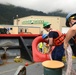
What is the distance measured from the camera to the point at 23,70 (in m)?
4.09

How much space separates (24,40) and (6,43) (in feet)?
2.03

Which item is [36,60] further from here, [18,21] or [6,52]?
[18,21]

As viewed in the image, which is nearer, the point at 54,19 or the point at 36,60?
the point at 36,60

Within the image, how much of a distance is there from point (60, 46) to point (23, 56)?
1971mm

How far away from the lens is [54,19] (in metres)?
52.0

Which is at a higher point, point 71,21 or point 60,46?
point 71,21

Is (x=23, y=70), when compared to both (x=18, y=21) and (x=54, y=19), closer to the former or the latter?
(x=54, y=19)

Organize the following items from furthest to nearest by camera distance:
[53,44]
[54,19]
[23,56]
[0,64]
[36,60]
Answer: [54,19]
[23,56]
[36,60]
[0,64]
[53,44]

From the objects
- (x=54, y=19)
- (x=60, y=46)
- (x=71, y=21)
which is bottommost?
(x=60, y=46)

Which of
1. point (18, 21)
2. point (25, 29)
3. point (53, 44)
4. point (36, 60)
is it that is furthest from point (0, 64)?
point (18, 21)

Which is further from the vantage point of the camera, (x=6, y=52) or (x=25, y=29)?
(x=25, y=29)

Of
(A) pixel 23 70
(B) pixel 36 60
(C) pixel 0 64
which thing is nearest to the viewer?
(A) pixel 23 70

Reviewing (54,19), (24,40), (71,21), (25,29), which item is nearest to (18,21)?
(54,19)

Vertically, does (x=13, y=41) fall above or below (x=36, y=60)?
above
